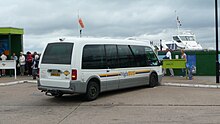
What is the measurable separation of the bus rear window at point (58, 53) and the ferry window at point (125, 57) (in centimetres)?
249

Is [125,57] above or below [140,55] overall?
below

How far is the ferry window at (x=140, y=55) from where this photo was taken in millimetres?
13123

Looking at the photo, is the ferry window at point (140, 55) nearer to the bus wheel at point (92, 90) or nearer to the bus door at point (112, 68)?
the bus door at point (112, 68)

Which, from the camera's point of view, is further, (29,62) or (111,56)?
(29,62)

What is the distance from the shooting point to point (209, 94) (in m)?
12.1

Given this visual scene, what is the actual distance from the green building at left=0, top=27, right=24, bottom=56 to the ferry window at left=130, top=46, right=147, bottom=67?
36.5 ft

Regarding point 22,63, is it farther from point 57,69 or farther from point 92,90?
point 92,90

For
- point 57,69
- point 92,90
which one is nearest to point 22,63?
point 57,69

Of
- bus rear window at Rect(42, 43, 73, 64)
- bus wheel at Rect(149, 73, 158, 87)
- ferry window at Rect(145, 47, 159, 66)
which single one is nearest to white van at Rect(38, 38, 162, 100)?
bus rear window at Rect(42, 43, 73, 64)

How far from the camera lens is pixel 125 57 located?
12492 millimetres

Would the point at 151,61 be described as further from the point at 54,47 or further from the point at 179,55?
the point at 179,55

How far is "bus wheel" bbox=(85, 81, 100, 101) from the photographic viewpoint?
10664mm

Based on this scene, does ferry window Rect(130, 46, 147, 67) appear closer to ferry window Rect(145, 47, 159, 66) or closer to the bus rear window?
ferry window Rect(145, 47, 159, 66)

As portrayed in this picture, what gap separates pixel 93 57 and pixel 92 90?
1.14 meters
